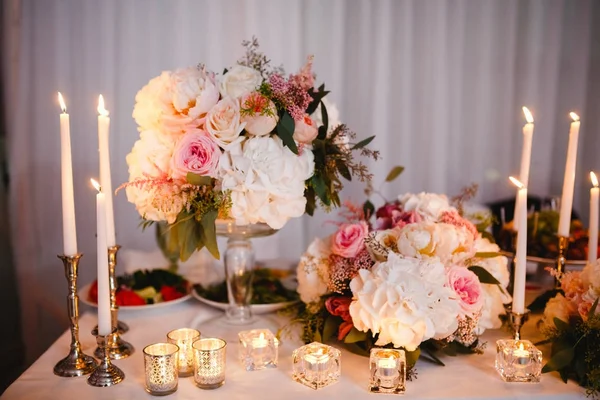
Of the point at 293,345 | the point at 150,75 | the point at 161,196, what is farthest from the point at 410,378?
the point at 150,75

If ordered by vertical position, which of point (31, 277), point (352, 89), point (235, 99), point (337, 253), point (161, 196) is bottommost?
point (31, 277)

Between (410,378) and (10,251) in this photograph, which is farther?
(10,251)

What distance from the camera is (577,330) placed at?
98cm

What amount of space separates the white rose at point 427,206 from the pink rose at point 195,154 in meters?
0.48

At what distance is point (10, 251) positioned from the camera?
1.92m

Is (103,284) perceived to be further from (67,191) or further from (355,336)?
(355,336)

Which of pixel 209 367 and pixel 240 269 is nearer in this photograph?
pixel 209 367

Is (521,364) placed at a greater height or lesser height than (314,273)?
lesser

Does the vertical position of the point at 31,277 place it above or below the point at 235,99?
below

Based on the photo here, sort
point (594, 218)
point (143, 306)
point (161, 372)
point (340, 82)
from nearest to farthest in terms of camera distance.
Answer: point (161, 372) → point (594, 218) → point (143, 306) → point (340, 82)

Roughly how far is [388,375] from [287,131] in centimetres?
51

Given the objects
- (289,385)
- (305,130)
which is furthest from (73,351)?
(305,130)

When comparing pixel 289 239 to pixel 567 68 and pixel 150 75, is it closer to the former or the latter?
pixel 150 75

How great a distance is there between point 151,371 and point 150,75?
1.34 m
